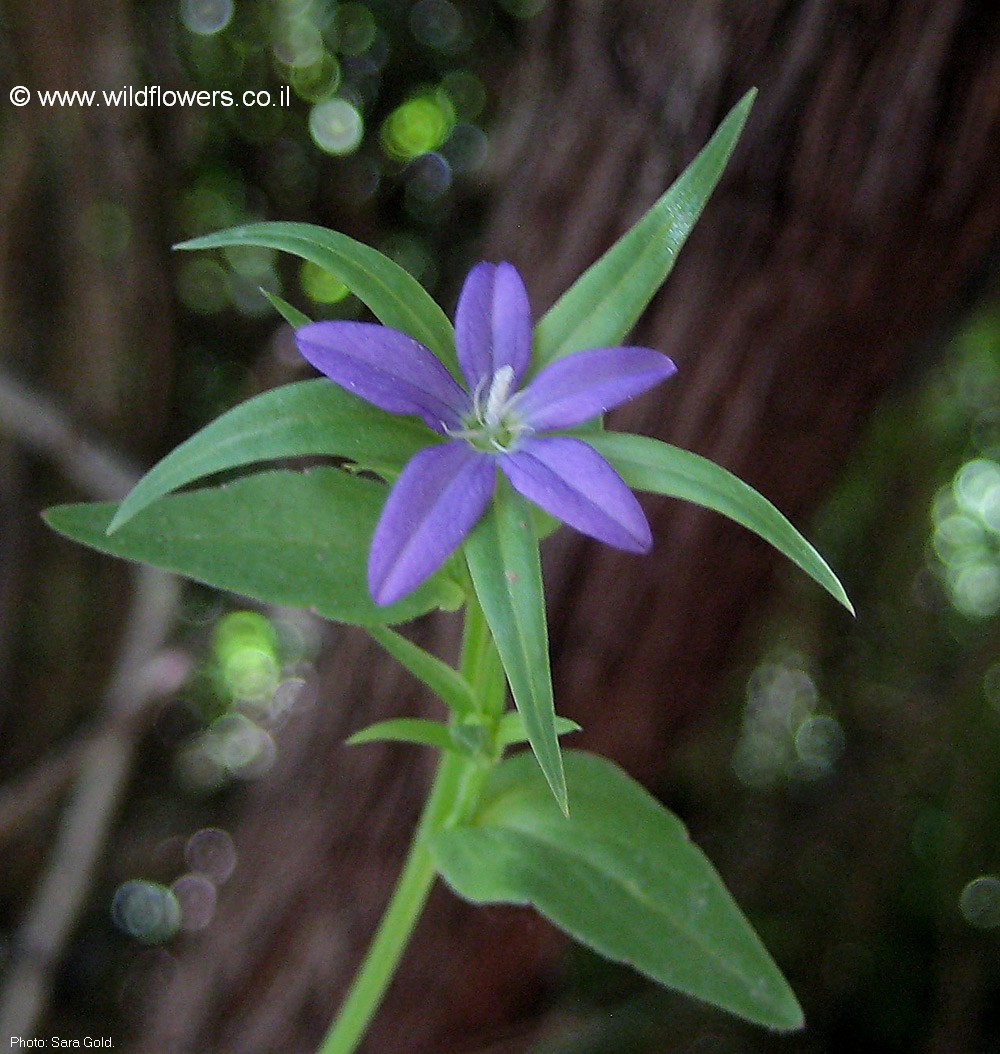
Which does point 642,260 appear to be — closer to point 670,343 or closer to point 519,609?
point 519,609

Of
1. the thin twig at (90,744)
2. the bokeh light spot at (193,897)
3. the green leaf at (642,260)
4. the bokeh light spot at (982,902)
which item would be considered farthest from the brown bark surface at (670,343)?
the bokeh light spot at (982,902)

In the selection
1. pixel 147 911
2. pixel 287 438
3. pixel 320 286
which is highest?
pixel 320 286

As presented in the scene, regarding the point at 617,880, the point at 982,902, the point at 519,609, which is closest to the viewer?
the point at 519,609

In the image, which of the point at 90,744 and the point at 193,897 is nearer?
the point at 90,744

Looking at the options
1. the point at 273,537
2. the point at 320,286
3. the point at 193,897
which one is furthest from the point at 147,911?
the point at 273,537

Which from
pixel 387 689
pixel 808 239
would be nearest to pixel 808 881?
pixel 387 689

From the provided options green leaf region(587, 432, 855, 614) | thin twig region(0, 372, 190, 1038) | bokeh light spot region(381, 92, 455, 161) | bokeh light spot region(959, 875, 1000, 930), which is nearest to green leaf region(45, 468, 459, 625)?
green leaf region(587, 432, 855, 614)
